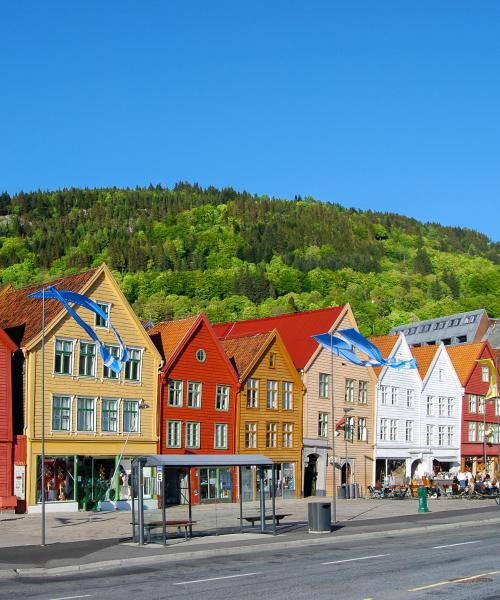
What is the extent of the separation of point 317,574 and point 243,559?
4.77 m

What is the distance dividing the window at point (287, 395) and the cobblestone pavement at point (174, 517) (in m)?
8.09

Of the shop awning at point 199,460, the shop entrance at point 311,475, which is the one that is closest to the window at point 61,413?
the shop awning at point 199,460

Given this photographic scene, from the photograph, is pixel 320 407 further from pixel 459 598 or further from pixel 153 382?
pixel 459 598

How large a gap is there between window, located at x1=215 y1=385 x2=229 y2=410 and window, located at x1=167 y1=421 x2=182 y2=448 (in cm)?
352

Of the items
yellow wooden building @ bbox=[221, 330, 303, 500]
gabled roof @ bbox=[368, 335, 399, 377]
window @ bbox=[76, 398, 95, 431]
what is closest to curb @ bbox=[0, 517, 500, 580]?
window @ bbox=[76, 398, 95, 431]

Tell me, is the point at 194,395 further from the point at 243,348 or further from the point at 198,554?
the point at 198,554

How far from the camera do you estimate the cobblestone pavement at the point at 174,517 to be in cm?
3409

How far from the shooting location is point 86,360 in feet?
169

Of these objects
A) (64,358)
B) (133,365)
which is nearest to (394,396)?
(133,365)

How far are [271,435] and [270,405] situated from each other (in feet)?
6.56

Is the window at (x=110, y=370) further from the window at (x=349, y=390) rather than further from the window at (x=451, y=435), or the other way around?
the window at (x=451, y=435)

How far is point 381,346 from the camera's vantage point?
246 feet

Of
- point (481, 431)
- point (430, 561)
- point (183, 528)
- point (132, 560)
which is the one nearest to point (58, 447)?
point (183, 528)

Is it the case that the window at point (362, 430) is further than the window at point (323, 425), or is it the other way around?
the window at point (362, 430)
